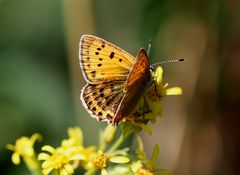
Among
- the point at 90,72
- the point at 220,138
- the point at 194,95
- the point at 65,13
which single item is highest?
the point at 65,13

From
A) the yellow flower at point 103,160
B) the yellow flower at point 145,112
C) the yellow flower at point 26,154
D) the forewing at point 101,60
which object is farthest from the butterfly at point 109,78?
the yellow flower at point 26,154

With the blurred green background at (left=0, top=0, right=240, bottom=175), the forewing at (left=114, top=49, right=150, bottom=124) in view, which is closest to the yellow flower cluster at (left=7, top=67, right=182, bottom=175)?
the forewing at (left=114, top=49, right=150, bottom=124)

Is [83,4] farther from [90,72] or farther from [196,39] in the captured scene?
[90,72]

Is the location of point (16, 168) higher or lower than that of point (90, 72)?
lower

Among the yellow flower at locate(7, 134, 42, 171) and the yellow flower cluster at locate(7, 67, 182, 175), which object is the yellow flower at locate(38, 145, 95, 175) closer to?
the yellow flower cluster at locate(7, 67, 182, 175)

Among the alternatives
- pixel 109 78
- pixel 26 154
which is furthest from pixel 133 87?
pixel 26 154

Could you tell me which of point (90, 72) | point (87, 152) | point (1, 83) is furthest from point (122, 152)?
point (1, 83)
